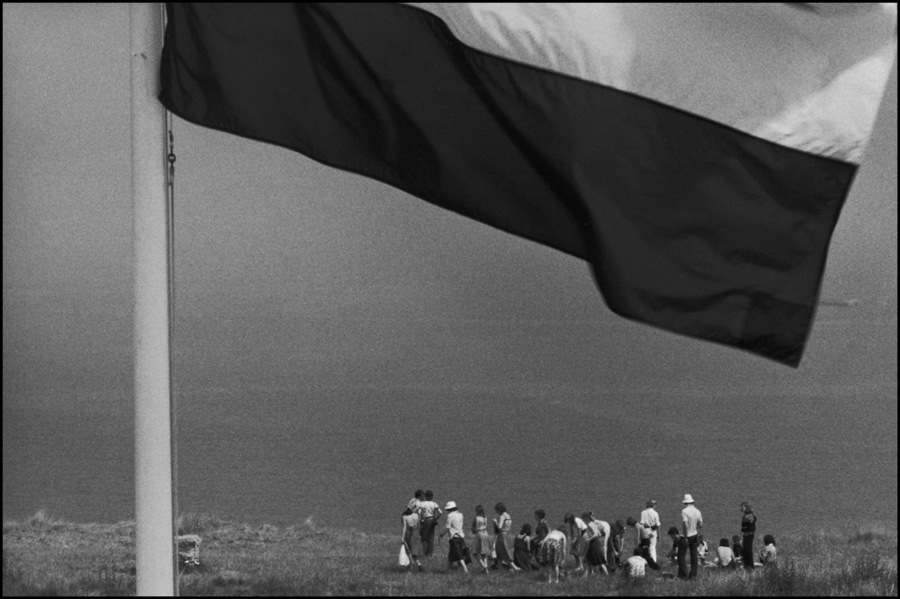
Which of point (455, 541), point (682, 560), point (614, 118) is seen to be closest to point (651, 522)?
point (682, 560)

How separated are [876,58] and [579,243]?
0.96m

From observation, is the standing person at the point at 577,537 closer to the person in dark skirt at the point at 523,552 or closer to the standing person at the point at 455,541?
the person in dark skirt at the point at 523,552

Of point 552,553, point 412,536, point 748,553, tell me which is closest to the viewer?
point 552,553

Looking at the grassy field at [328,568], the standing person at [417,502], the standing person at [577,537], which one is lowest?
the grassy field at [328,568]

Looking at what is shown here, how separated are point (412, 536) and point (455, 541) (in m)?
0.89

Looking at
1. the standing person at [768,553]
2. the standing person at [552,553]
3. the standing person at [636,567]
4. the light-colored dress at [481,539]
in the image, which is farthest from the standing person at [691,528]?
the light-colored dress at [481,539]

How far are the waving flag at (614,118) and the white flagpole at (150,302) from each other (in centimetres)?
12

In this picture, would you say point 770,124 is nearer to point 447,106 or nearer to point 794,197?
point 794,197

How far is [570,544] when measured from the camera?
1226 centimetres

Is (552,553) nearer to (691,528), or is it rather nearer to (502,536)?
(502,536)

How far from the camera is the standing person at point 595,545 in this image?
38.4 ft

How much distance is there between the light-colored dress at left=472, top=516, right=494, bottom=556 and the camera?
11938mm

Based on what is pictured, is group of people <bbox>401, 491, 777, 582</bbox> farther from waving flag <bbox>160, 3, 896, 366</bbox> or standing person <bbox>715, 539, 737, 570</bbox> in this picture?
waving flag <bbox>160, 3, 896, 366</bbox>

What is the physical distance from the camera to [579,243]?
3.20 meters
